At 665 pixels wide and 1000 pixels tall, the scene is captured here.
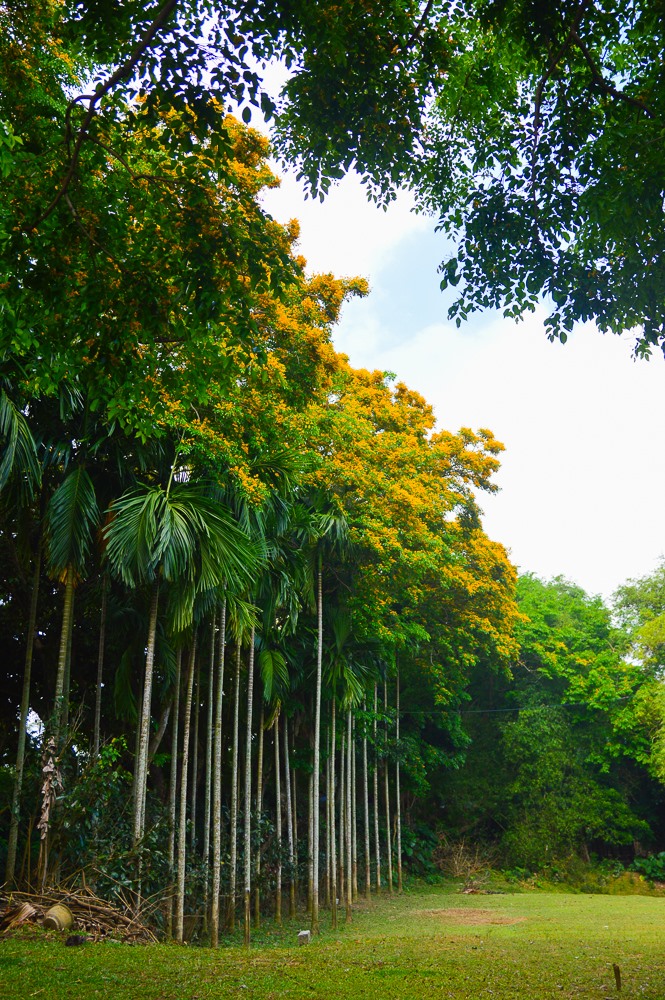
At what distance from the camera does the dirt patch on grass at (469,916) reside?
16141 millimetres

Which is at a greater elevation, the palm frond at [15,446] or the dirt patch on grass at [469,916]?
the palm frond at [15,446]

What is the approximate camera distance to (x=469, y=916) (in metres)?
17.4

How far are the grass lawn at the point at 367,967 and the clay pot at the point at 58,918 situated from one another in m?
0.22

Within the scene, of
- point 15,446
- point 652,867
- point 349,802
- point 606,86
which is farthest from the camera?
point 652,867

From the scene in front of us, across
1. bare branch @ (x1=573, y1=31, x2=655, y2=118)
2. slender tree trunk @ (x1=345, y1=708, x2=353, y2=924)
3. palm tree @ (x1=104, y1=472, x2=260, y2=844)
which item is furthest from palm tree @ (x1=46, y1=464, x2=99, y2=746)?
slender tree trunk @ (x1=345, y1=708, x2=353, y2=924)

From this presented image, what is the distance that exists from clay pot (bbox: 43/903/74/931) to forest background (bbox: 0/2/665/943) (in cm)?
58

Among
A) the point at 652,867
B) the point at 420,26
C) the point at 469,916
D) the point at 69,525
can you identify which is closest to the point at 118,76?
the point at 420,26

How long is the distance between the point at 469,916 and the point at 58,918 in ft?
36.3

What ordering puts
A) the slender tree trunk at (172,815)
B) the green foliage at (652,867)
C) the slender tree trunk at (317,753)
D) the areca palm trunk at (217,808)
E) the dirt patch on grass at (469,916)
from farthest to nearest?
the green foliage at (652,867) → the dirt patch on grass at (469,916) → the slender tree trunk at (317,753) → the areca palm trunk at (217,808) → the slender tree trunk at (172,815)

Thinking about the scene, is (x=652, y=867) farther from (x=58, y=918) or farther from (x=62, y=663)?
(x=62, y=663)

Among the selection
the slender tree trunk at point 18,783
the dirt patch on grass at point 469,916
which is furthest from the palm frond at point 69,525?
the dirt patch on grass at point 469,916

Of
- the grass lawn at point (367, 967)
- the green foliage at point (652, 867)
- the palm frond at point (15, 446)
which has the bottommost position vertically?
the green foliage at point (652, 867)

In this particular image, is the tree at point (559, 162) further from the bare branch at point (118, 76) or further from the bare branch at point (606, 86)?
the bare branch at point (118, 76)

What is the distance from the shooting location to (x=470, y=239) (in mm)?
7184
